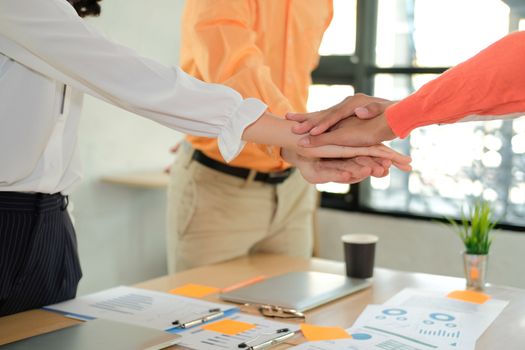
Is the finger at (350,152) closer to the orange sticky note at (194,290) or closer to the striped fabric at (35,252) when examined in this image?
the orange sticky note at (194,290)

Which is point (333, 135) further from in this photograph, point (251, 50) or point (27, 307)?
point (27, 307)

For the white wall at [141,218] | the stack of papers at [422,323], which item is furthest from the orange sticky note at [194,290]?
the white wall at [141,218]

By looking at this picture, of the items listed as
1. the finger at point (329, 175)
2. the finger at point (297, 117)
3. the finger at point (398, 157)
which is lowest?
the finger at point (329, 175)

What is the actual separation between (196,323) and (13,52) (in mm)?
641

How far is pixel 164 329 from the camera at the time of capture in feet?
4.39

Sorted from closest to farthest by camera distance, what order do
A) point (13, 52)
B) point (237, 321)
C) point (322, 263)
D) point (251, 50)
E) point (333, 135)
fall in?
1. point (13, 52)
2. point (237, 321)
3. point (333, 135)
4. point (251, 50)
5. point (322, 263)

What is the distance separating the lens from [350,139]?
1500 millimetres

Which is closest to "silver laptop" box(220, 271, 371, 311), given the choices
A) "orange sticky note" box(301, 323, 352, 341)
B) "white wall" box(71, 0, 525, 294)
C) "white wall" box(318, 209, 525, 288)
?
"orange sticky note" box(301, 323, 352, 341)

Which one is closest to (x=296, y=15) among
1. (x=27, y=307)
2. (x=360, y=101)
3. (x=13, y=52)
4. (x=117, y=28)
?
(x=360, y=101)

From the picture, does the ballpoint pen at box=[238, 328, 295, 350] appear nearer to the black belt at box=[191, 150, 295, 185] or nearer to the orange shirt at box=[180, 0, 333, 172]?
the orange shirt at box=[180, 0, 333, 172]

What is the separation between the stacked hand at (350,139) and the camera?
1.48 metres

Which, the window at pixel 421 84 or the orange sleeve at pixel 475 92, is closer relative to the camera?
the orange sleeve at pixel 475 92

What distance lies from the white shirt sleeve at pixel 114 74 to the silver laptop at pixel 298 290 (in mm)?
366

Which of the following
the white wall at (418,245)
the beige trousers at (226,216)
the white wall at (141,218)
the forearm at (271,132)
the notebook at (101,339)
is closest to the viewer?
the notebook at (101,339)
